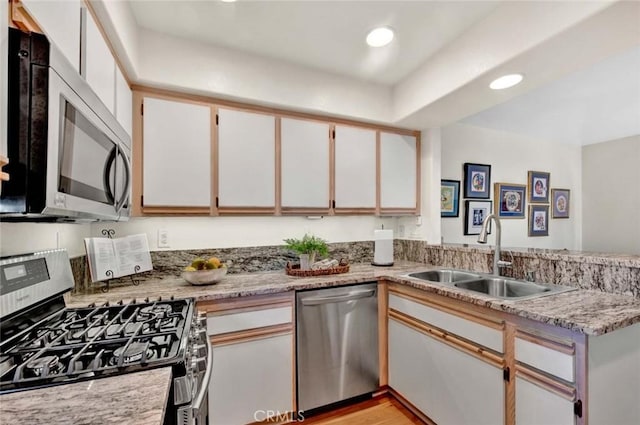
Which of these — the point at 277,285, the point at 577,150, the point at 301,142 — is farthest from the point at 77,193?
the point at 577,150

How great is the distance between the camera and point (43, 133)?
2.20 feet

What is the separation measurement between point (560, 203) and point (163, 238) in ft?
16.4

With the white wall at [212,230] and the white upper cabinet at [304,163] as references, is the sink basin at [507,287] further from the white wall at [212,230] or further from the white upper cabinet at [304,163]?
the white upper cabinet at [304,163]

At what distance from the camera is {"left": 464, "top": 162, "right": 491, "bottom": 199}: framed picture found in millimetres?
3312

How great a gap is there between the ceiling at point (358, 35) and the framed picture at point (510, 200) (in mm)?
1087

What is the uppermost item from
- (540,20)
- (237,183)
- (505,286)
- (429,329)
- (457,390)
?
(540,20)

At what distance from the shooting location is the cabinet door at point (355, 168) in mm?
2445

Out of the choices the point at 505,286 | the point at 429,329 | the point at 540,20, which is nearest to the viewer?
the point at 540,20

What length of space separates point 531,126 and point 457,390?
3.22 metres

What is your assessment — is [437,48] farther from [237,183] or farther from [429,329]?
[429,329]

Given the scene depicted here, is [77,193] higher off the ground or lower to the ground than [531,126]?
lower

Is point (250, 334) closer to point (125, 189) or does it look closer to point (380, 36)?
point (125, 189)

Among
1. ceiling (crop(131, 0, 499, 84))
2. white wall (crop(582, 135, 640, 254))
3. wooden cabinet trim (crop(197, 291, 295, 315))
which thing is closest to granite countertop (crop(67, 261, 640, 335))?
wooden cabinet trim (crop(197, 291, 295, 315))

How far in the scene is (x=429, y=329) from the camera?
1.84 metres
